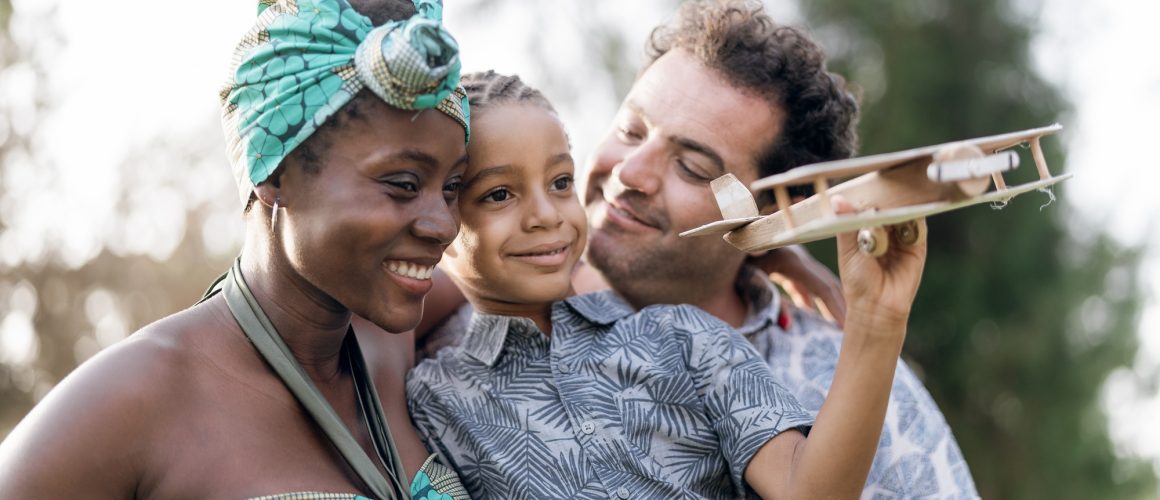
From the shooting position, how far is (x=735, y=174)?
4074 millimetres

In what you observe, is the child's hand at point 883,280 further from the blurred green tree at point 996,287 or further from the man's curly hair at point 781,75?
the blurred green tree at point 996,287

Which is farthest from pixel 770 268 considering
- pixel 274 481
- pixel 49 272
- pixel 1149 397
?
pixel 49 272

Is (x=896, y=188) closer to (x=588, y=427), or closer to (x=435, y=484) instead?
(x=588, y=427)

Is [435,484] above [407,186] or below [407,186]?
below

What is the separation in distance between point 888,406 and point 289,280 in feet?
6.44

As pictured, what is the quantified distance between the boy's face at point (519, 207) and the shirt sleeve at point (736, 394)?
0.42 meters

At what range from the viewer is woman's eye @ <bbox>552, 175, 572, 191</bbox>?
130 inches

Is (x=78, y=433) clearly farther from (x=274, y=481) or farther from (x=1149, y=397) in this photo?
(x=1149, y=397)

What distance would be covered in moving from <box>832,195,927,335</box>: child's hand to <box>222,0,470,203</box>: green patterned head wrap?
40.3 inches

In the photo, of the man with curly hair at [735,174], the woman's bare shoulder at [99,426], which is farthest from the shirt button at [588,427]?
the woman's bare shoulder at [99,426]

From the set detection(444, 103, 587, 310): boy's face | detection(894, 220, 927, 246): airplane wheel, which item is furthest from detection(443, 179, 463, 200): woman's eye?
detection(894, 220, 927, 246): airplane wheel

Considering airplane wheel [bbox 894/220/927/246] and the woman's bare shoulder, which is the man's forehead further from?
the woman's bare shoulder

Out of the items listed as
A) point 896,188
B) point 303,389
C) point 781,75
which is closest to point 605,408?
point 303,389

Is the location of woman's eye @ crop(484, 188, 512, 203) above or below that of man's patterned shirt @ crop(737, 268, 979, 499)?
above
